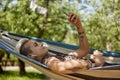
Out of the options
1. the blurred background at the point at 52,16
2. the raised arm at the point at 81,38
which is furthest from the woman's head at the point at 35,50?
the blurred background at the point at 52,16

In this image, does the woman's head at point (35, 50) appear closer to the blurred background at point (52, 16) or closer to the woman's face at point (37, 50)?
the woman's face at point (37, 50)

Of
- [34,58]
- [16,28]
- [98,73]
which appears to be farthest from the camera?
[16,28]

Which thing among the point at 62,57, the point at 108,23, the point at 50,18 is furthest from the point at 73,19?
the point at 108,23

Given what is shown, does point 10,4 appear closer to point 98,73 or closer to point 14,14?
point 14,14

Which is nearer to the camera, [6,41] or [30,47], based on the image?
[30,47]

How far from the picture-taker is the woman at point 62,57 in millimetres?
2580

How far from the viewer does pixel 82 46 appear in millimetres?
3127

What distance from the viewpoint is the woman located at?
2580mm

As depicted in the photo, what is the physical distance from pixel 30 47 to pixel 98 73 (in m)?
0.67

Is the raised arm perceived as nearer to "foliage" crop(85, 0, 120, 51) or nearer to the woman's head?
the woman's head

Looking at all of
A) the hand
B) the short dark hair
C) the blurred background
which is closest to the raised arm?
the hand

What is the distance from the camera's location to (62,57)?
3021 mm

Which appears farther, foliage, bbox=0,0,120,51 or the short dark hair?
foliage, bbox=0,0,120,51

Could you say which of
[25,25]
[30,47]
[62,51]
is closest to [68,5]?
Result: [25,25]
